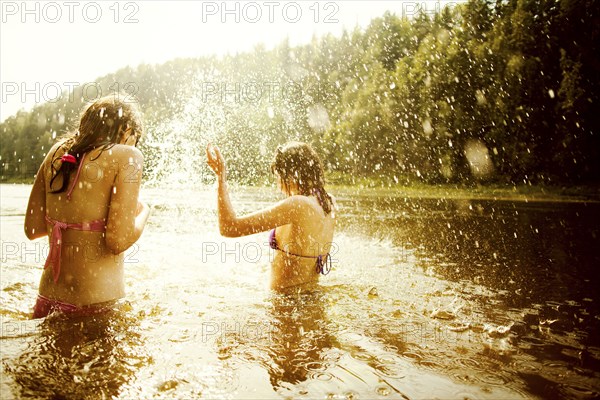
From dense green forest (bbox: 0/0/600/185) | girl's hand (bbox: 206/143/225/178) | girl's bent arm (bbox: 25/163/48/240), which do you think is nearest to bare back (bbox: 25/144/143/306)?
girl's bent arm (bbox: 25/163/48/240)

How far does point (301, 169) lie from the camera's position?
3941mm

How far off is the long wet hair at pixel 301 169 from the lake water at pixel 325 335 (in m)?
1.08

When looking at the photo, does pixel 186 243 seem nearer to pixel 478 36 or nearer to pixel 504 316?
pixel 504 316

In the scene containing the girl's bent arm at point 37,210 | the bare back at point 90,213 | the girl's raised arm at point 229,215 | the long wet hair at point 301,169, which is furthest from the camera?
the long wet hair at point 301,169

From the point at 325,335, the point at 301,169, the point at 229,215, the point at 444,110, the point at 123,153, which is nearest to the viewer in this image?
the point at 123,153

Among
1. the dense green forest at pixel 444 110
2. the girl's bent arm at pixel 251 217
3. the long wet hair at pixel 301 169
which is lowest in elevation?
the girl's bent arm at pixel 251 217

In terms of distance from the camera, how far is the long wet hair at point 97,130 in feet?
8.83

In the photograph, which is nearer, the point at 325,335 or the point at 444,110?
the point at 325,335

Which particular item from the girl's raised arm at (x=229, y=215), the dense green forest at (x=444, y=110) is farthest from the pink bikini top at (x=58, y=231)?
the dense green forest at (x=444, y=110)

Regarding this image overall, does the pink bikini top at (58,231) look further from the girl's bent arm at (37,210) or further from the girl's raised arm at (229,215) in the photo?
the girl's raised arm at (229,215)

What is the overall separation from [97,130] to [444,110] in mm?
41619

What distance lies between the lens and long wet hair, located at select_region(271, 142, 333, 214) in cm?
391

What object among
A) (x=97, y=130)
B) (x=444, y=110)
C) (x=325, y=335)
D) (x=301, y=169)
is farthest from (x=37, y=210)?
(x=444, y=110)

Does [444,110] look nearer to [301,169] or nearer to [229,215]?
[301,169]
